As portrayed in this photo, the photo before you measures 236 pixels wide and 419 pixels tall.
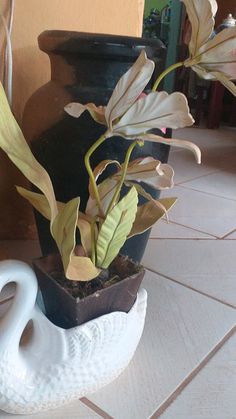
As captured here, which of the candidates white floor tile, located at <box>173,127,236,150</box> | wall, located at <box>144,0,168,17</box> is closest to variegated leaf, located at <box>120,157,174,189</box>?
white floor tile, located at <box>173,127,236,150</box>

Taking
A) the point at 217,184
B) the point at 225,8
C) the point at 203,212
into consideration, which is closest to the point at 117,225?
the point at 203,212

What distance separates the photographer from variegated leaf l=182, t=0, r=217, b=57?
362 mm

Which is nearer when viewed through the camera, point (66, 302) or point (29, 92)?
point (66, 302)

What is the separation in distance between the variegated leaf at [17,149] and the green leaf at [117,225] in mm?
50

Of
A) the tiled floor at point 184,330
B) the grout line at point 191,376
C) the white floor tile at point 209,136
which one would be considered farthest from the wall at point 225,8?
the grout line at point 191,376

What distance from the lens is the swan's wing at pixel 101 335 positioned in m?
0.41

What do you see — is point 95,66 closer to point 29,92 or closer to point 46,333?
point 29,92

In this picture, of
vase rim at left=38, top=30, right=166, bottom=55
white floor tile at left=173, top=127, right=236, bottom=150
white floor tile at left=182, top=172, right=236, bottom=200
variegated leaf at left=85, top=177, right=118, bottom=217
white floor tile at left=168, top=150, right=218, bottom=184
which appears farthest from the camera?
white floor tile at left=173, top=127, right=236, bottom=150

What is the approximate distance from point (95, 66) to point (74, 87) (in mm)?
44

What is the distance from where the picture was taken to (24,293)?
0.41m

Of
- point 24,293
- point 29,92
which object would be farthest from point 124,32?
point 24,293

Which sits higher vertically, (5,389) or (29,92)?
(29,92)

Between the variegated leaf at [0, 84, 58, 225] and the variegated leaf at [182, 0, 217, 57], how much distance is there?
177 mm

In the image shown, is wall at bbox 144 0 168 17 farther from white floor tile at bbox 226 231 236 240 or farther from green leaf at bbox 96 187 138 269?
green leaf at bbox 96 187 138 269
